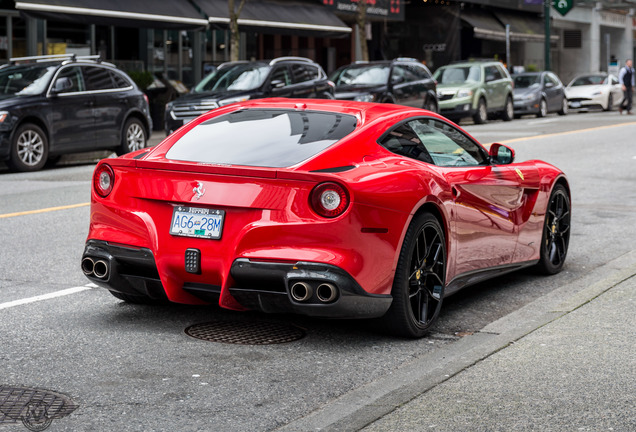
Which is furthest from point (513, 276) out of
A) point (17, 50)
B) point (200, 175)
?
point (17, 50)

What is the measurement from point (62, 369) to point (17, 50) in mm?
23363

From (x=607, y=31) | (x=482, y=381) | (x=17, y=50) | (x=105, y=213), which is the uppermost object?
(x=607, y=31)

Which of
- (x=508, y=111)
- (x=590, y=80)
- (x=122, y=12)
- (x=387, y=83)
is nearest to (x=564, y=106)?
(x=590, y=80)

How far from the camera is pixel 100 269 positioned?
6160mm

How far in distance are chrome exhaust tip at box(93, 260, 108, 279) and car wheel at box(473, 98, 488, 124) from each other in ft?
85.2

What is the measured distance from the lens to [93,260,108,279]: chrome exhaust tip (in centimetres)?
612

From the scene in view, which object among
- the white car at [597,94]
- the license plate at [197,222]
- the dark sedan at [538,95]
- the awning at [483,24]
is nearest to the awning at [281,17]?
the dark sedan at [538,95]

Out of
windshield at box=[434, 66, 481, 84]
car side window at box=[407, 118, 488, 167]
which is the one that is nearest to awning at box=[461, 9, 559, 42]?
windshield at box=[434, 66, 481, 84]

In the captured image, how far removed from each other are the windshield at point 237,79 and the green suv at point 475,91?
8908 millimetres

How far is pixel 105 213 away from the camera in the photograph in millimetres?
6211

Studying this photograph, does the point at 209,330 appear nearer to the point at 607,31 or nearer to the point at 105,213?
the point at 105,213

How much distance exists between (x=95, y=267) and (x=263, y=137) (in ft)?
4.02

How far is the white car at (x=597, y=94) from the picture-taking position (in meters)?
40.7

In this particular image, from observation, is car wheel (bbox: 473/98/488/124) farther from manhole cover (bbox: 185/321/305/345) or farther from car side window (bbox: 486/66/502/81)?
manhole cover (bbox: 185/321/305/345)
